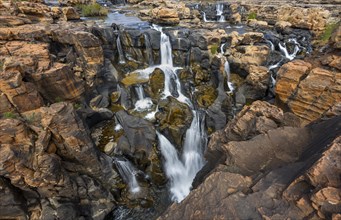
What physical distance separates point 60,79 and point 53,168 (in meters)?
6.43

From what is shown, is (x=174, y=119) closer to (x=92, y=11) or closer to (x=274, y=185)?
(x=274, y=185)

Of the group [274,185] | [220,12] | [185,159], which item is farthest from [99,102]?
[220,12]

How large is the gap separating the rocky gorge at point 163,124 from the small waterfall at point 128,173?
67mm

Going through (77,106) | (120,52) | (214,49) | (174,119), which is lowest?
(174,119)

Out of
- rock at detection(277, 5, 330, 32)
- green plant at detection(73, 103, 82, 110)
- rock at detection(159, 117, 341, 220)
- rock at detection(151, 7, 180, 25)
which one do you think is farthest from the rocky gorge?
rock at detection(277, 5, 330, 32)

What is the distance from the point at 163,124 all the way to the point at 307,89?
398 inches

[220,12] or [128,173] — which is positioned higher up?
[220,12]

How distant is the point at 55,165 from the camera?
1191 cm

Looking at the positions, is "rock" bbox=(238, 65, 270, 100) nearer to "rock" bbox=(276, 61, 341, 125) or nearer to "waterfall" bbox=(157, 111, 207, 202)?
"rock" bbox=(276, 61, 341, 125)

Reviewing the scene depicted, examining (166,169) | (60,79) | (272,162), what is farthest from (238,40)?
(272,162)

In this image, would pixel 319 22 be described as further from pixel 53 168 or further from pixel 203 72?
pixel 53 168

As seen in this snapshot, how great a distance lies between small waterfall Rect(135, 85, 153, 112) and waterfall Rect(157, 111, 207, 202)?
11.4 feet

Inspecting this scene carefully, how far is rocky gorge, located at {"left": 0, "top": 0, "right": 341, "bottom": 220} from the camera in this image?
6.38 meters

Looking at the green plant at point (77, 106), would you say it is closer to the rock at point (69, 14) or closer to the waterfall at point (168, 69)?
the waterfall at point (168, 69)
